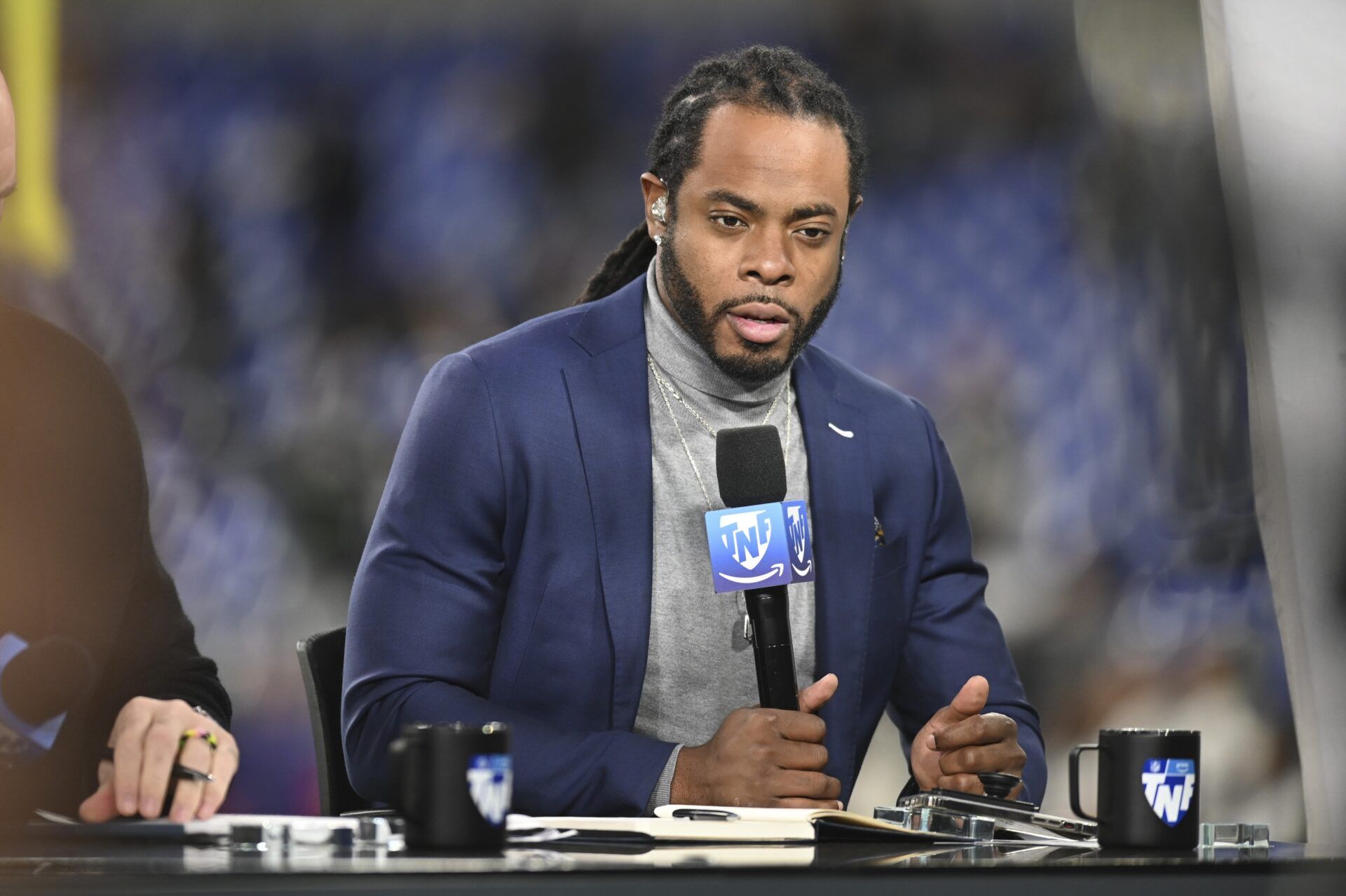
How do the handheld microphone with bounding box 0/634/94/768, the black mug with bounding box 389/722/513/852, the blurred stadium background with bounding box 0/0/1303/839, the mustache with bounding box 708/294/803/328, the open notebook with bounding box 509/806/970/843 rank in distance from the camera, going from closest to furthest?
1. the black mug with bounding box 389/722/513/852
2. the open notebook with bounding box 509/806/970/843
3. the handheld microphone with bounding box 0/634/94/768
4. the mustache with bounding box 708/294/803/328
5. the blurred stadium background with bounding box 0/0/1303/839

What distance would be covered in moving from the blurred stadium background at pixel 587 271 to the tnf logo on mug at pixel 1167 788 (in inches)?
73.9

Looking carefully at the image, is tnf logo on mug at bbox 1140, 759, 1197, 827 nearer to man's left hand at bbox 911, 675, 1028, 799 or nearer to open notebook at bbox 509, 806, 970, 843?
open notebook at bbox 509, 806, 970, 843

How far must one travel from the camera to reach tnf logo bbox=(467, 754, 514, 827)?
1.03m

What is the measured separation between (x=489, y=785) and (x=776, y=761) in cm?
50

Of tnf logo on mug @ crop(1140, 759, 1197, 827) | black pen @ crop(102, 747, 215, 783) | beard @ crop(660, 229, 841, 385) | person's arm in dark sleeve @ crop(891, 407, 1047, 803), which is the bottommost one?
black pen @ crop(102, 747, 215, 783)

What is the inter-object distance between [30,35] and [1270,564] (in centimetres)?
274

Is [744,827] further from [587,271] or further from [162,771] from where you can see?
[587,271]

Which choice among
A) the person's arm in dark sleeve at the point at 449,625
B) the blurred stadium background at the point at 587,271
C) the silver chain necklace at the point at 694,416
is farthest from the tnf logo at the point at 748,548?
the blurred stadium background at the point at 587,271

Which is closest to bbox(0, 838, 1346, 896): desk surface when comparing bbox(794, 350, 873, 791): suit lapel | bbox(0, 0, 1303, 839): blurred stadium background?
bbox(794, 350, 873, 791): suit lapel

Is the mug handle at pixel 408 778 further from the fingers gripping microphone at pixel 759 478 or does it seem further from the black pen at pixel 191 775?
the fingers gripping microphone at pixel 759 478

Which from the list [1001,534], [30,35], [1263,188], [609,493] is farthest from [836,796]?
[30,35]

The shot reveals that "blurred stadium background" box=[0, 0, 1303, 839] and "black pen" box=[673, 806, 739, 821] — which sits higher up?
"blurred stadium background" box=[0, 0, 1303, 839]

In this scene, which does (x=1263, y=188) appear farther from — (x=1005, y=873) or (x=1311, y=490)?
(x=1005, y=873)

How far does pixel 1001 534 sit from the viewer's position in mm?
3111
